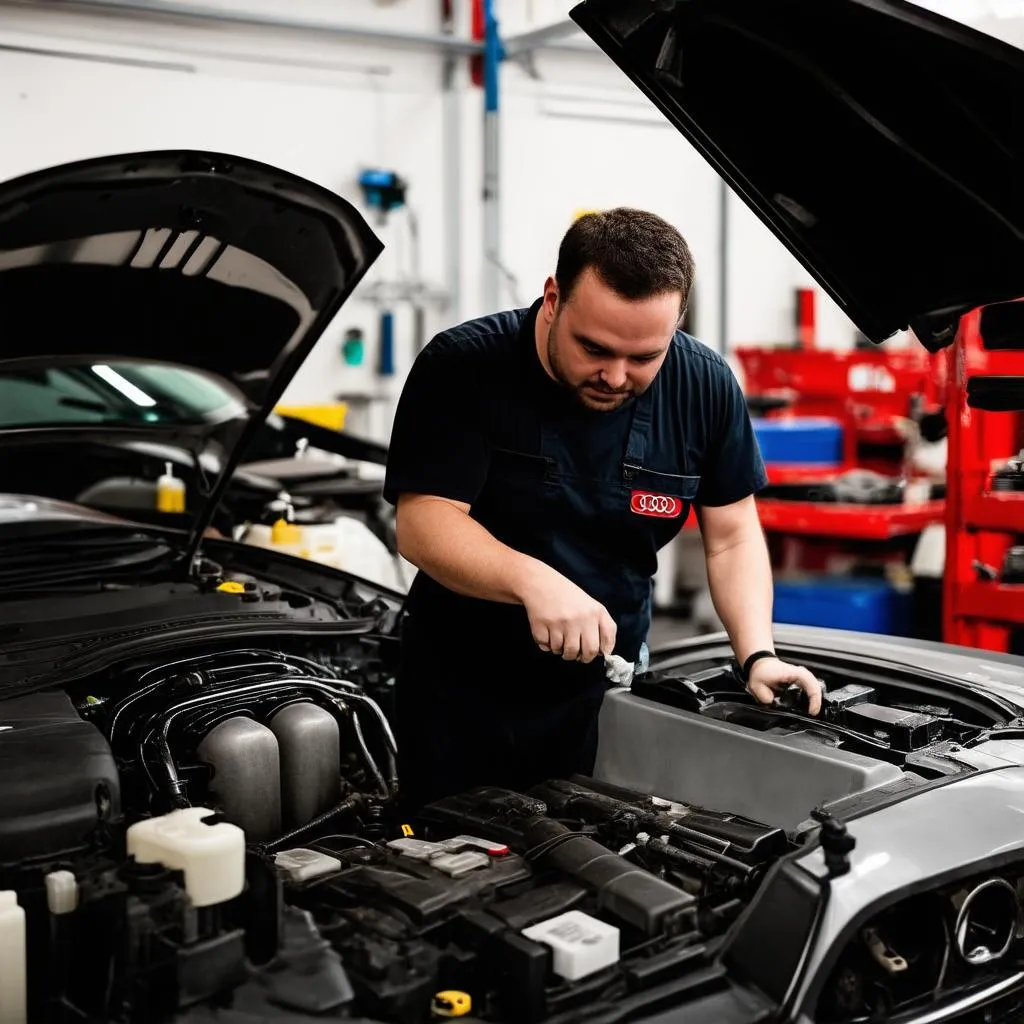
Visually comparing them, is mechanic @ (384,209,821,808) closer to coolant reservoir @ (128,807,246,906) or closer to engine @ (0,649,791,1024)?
engine @ (0,649,791,1024)

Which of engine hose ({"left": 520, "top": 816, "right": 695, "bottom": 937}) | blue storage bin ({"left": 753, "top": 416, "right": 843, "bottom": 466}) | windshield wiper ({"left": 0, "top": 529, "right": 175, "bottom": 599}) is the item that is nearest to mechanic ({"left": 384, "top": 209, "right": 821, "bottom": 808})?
engine hose ({"left": 520, "top": 816, "right": 695, "bottom": 937})

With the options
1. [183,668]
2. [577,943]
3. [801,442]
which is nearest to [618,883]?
[577,943]

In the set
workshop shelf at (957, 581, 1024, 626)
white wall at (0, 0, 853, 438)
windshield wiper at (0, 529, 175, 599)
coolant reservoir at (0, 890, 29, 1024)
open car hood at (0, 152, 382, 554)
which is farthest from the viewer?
white wall at (0, 0, 853, 438)

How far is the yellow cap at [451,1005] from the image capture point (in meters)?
1.19

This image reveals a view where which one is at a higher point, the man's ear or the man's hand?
the man's ear

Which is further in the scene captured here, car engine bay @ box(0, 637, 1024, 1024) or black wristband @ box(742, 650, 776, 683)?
black wristband @ box(742, 650, 776, 683)

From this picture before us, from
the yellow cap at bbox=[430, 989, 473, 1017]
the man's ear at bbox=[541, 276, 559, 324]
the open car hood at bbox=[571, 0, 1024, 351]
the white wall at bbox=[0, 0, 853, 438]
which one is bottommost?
the yellow cap at bbox=[430, 989, 473, 1017]

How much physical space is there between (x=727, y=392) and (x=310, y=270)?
2.44ft

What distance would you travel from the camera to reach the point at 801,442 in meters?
5.38

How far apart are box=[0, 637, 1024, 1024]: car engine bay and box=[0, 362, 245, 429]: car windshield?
22.3 inches

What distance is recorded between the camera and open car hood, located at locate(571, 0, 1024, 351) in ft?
4.79

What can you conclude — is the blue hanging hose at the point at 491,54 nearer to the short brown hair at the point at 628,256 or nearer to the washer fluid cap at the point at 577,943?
the short brown hair at the point at 628,256

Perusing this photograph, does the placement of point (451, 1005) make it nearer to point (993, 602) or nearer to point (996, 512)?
point (993, 602)

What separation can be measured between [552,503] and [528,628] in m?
0.21
